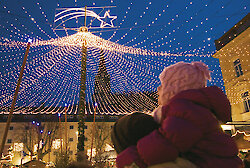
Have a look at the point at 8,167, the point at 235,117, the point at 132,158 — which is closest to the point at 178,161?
the point at 132,158

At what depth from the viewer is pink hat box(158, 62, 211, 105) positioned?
4.43 feet

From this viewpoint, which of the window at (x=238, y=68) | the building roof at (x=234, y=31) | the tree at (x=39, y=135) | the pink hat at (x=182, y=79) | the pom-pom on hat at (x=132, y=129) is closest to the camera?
the pom-pom on hat at (x=132, y=129)

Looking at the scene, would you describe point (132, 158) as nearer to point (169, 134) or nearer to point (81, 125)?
point (169, 134)

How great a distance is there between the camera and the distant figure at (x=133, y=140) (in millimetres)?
1067

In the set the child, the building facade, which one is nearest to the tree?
the building facade

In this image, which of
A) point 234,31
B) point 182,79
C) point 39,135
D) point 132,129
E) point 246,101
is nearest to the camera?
point 132,129

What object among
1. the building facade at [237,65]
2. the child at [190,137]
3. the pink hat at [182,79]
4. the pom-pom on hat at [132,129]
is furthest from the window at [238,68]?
the pom-pom on hat at [132,129]

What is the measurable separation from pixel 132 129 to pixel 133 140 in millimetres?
70

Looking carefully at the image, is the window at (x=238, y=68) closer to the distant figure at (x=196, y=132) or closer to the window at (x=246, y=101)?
the window at (x=246, y=101)

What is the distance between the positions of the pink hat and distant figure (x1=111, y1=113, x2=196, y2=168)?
25 centimetres

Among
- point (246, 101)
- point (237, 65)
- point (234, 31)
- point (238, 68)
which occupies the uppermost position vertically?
point (234, 31)

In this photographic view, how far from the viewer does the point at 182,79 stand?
1.36 metres

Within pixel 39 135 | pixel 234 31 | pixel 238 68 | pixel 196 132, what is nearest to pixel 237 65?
pixel 238 68

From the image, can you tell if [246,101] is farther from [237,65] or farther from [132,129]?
[132,129]
